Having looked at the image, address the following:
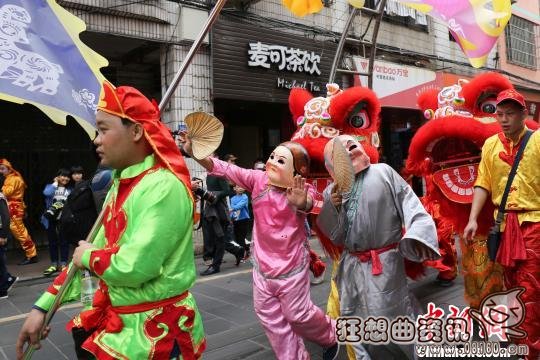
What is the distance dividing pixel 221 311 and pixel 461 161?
114 inches

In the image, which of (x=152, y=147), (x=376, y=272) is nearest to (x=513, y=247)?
(x=376, y=272)

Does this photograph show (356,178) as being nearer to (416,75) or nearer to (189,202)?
(189,202)

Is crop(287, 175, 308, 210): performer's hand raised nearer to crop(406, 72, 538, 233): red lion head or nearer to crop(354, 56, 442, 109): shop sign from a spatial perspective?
crop(406, 72, 538, 233): red lion head

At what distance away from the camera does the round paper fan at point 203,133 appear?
317cm

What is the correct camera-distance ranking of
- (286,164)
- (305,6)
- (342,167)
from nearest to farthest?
(342,167)
(286,164)
(305,6)

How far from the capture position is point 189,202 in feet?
6.73

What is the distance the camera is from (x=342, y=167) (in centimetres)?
271

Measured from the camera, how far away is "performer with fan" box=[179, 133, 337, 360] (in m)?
3.25

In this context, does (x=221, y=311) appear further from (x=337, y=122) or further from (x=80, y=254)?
(x=80, y=254)

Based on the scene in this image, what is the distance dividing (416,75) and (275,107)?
3990 millimetres

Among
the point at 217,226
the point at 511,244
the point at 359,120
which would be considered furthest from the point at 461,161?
the point at 217,226

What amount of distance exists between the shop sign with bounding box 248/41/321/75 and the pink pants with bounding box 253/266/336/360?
6489mm

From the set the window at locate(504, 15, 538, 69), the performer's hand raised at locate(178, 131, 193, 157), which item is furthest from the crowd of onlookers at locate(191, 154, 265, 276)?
the window at locate(504, 15, 538, 69)

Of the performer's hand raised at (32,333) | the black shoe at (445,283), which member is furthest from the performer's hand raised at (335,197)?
the black shoe at (445,283)
